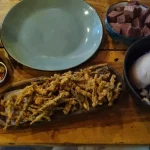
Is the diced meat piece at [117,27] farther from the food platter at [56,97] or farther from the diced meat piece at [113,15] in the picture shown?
the food platter at [56,97]

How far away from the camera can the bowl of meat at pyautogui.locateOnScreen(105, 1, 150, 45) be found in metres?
0.89

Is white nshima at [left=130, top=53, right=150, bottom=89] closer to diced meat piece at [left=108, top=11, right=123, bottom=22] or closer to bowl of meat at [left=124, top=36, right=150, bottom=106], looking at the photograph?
bowl of meat at [left=124, top=36, right=150, bottom=106]

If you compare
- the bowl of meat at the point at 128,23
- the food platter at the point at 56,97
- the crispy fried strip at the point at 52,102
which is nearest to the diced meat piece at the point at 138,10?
the bowl of meat at the point at 128,23

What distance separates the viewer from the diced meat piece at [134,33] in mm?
882

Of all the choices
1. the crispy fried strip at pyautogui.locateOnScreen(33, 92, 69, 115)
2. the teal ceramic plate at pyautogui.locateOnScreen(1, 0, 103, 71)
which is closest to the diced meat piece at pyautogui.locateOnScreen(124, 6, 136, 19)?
the teal ceramic plate at pyautogui.locateOnScreen(1, 0, 103, 71)

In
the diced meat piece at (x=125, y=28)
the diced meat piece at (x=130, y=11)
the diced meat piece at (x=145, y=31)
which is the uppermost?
the diced meat piece at (x=130, y=11)

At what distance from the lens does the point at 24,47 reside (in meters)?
0.92

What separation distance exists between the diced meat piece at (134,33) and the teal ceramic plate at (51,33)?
0.11m

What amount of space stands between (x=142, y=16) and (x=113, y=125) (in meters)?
0.40

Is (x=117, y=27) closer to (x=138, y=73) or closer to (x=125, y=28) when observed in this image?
(x=125, y=28)

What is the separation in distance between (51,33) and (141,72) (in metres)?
0.35

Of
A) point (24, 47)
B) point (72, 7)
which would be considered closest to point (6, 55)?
point (24, 47)

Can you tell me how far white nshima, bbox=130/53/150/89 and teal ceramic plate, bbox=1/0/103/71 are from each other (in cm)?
17

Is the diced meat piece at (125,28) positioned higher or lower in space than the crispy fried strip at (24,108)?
higher
